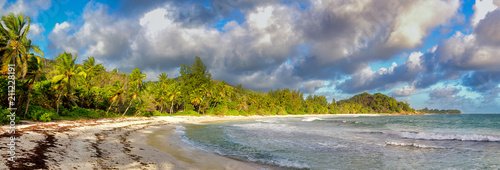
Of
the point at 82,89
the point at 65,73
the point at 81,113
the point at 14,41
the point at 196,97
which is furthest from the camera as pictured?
the point at 196,97

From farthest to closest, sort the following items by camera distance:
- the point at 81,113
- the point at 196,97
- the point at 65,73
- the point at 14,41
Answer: the point at 196,97
the point at 81,113
the point at 65,73
the point at 14,41

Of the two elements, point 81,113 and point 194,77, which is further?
point 194,77

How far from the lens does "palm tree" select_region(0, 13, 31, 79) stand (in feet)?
68.9

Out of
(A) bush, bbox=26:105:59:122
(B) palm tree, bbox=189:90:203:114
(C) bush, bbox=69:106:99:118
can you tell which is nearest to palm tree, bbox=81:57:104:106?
(C) bush, bbox=69:106:99:118

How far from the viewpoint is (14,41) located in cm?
2102

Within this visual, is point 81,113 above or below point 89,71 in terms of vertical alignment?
below

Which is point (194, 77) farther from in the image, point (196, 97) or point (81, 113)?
point (81, 113)

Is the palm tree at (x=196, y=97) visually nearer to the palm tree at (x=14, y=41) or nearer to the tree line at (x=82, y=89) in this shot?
the tree line at (x=82, y=89)

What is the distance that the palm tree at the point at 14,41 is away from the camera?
68.9 feet

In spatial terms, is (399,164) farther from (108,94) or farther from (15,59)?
(108,94)

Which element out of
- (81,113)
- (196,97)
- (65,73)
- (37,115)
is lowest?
(81,113)

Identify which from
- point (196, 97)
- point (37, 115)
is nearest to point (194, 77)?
point (196, 97)

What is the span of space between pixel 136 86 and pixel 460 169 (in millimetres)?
51768

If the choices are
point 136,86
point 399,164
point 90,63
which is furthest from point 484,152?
point 90,63
